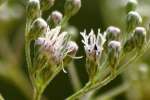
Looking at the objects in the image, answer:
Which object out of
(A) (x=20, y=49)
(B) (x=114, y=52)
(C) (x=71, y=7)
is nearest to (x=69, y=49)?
(B) (x=114, y=52)

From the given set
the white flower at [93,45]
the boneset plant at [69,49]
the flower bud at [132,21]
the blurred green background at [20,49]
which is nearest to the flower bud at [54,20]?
the boneset plant at [69,49]

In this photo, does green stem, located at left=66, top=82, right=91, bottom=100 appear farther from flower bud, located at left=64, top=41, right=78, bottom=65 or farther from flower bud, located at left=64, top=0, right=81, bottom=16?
flower bud, located at left=64, top=0, right=81, bottom=16

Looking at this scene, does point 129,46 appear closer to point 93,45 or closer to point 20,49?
point 93,45

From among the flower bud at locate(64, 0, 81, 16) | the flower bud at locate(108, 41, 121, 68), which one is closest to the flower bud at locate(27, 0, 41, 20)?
the flower bud at locate(64, 0, 81, 16)

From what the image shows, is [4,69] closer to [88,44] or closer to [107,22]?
[107,22]

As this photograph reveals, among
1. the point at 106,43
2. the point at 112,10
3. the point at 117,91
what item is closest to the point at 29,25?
the point at 106,43

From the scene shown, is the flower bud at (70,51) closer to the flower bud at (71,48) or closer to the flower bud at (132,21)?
the flower bud at (71,48)

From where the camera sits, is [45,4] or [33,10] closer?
[33,10]
